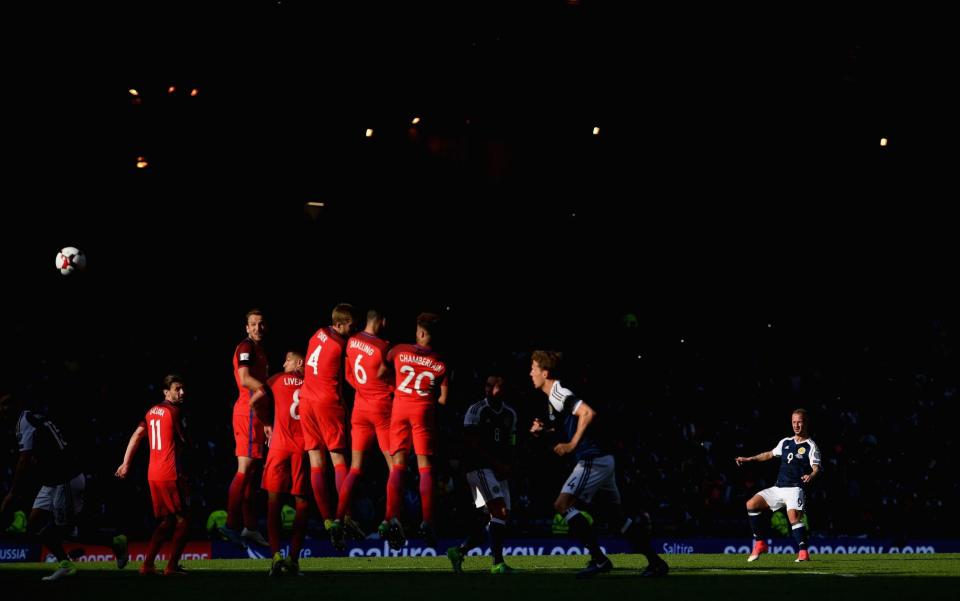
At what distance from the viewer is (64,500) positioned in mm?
15172

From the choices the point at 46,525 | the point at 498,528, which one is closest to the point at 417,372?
the point at 498,528

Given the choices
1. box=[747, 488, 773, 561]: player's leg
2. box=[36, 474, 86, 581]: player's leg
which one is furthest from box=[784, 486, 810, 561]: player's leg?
box=[36, 474, 86, 581]: player's leg

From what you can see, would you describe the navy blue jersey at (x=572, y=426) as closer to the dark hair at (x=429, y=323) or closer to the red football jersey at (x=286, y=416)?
the dark hair at (x=429, y=323)

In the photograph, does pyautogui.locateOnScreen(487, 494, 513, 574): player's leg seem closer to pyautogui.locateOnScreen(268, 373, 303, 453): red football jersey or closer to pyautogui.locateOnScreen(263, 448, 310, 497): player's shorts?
pyautogui.locateOnScreen(263, 448, 310, 497): player's shorts

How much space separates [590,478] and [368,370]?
10.0 ft

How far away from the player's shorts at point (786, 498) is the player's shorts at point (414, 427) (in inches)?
277

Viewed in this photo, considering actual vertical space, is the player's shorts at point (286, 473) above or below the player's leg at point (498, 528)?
above

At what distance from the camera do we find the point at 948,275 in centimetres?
3569

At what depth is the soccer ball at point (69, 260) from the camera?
787 inches

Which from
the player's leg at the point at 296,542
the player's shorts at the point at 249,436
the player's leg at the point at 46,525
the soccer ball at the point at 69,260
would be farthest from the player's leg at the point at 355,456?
the soccer ball at the point at 69,260

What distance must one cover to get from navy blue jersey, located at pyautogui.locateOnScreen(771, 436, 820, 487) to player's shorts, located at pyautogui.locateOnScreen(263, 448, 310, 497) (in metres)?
7.93

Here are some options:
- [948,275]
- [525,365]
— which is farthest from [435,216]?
[948,275]

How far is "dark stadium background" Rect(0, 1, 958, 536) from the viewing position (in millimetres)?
25859

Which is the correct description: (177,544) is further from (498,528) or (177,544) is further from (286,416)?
(498,528)
